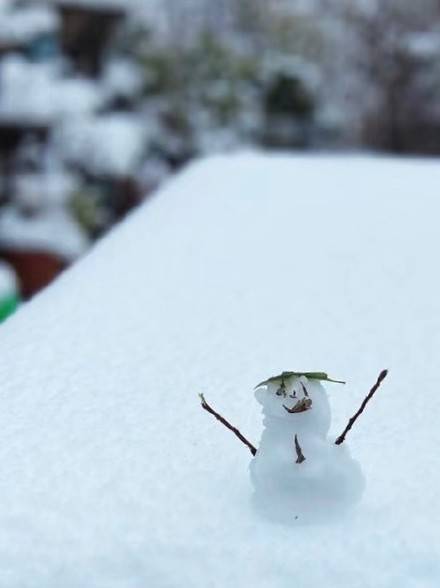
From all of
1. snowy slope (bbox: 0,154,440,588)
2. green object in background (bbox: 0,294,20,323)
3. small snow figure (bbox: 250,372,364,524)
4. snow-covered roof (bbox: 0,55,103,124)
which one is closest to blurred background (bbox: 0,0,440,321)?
snow-covered roof (bbox: 0,55,103,124)

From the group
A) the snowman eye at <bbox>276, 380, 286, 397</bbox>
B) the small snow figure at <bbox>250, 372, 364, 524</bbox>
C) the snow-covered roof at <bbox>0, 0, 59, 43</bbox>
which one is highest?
the snowman eye at <bbox>276, 380, 286, 397</bbox>

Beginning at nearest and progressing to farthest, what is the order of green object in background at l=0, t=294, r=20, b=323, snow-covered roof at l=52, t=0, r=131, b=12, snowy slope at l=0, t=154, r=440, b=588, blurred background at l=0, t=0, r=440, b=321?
1. snowy slope at l=0, t=154, r=440, b=588
2. green object in background at l=0, t=294, r=20, b=323
3. blurred background at l=0, t=0, r=440, b=321
4. snow-covered roof at l=52, t=0, r=131, b=12

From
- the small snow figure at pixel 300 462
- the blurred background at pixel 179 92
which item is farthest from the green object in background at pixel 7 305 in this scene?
the blurred background at pixel 179 92

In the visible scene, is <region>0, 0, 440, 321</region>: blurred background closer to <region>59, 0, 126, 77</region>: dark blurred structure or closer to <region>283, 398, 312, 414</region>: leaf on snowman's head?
<region>59, 0, 126, 77</region>: dark blurred structure

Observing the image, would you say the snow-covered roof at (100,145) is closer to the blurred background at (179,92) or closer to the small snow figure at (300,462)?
the blurred background at (179,92)

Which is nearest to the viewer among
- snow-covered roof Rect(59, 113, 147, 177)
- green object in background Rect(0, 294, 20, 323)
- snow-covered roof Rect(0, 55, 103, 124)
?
green object in background Rect(0, 294, 20, 323)

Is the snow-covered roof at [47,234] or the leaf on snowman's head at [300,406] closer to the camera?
the leaf on snowman's head at [300,406]

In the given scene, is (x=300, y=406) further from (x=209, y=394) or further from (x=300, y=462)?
(x=209, y=394)

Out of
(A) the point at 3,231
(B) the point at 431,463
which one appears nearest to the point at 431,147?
(A) the point at 3,231
